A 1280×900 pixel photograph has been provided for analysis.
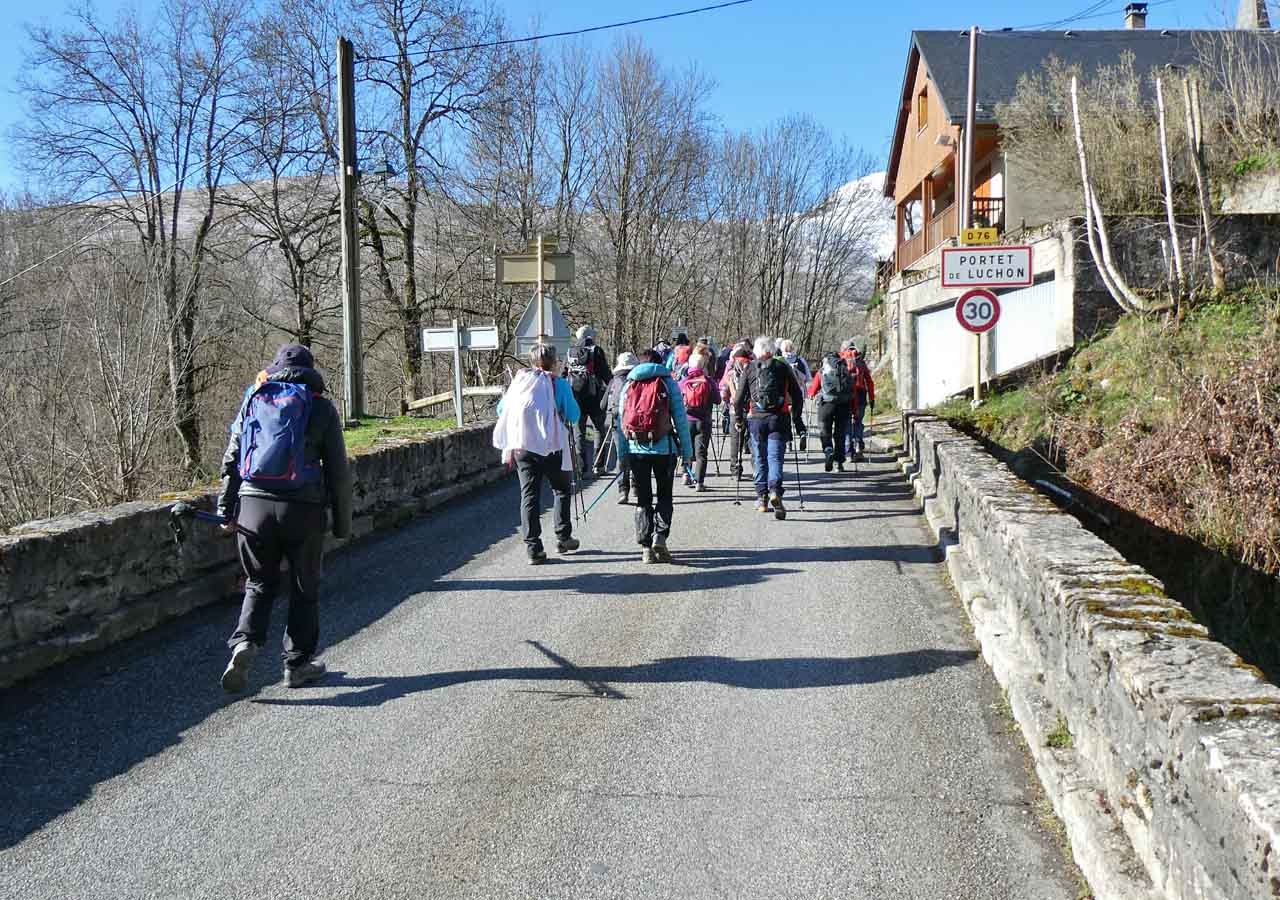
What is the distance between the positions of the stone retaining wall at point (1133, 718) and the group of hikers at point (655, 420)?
11.5 feet

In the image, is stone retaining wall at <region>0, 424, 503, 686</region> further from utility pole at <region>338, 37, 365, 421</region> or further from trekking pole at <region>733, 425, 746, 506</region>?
utility pole at <region>338, 37, 365, 421</region>

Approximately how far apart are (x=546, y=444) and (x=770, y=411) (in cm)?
303

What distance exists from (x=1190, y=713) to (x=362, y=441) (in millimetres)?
12325

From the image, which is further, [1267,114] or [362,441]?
[1267,114]

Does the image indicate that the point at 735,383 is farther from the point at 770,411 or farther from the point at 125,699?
the point at 125,699

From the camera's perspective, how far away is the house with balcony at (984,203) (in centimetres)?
1693

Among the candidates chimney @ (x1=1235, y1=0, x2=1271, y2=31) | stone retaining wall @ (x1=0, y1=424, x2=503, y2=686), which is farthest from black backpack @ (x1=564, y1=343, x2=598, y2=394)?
chimney @ (x1=1235, y1=0, x2=1271, y2=31)

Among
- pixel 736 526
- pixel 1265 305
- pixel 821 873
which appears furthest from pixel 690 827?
pixel 1265 305

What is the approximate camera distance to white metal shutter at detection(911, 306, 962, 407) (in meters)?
20.4

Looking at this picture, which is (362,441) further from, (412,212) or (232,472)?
(412,212)

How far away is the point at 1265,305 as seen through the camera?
12.8m

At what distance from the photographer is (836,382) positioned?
45.4 ft

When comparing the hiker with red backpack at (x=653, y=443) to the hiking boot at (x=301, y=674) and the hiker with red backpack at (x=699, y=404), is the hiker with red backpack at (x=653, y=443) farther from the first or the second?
the hiker with red backpack at (x=699, y=404)

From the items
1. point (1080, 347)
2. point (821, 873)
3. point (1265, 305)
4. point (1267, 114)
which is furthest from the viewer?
point (1267, 114)
